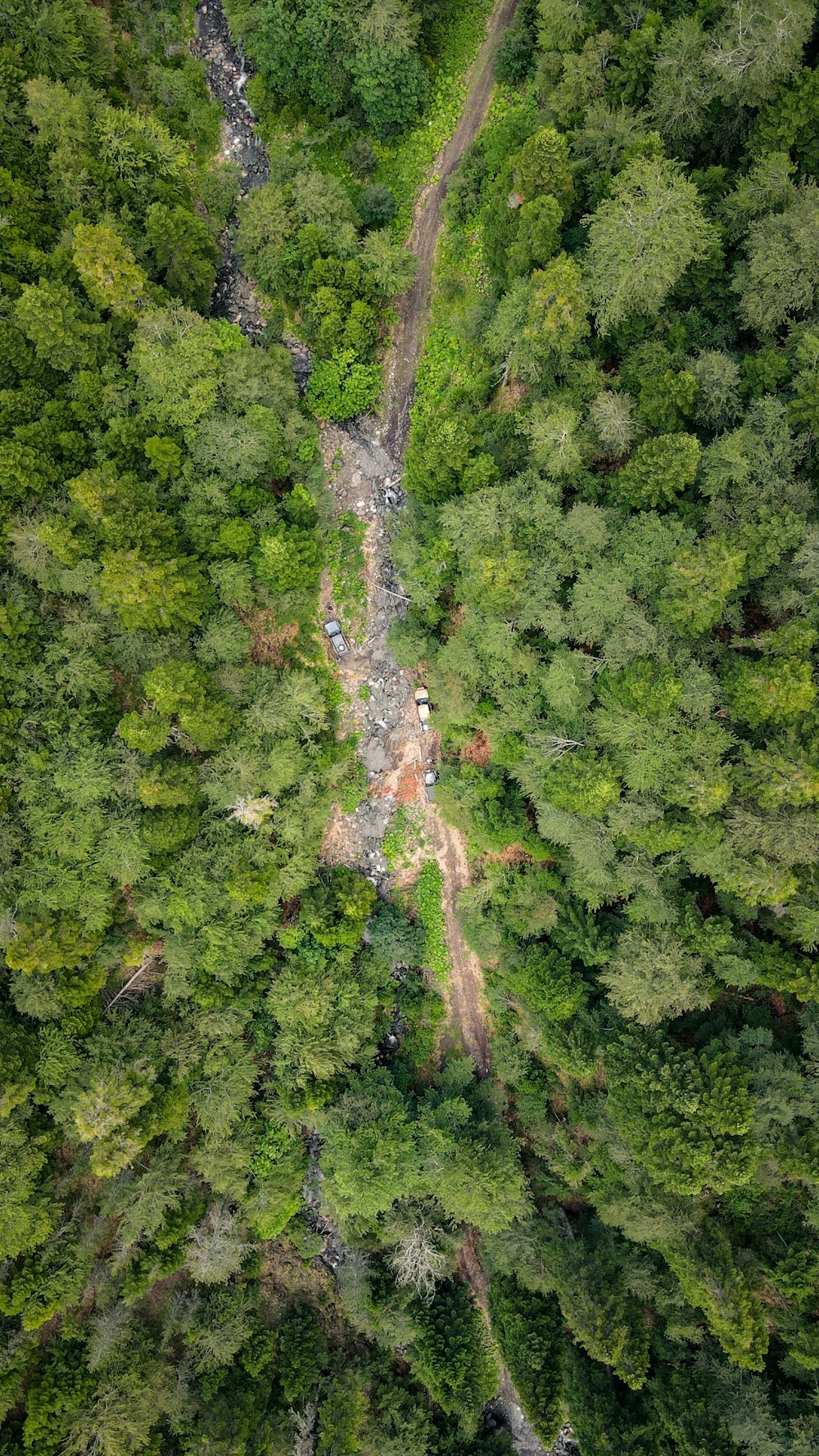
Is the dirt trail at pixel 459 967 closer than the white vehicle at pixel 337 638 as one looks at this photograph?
No

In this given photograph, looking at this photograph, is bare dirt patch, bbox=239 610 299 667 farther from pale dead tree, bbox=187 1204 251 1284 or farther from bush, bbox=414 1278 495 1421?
bush, bbox=414 1278 495 1421

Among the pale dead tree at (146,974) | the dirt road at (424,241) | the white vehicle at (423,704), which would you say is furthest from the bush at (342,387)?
the pale dead tree at (146,974)

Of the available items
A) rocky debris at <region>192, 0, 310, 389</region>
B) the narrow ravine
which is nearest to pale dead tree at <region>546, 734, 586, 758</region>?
the narrow ravine

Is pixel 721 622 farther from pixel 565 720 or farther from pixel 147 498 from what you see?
pixel 147 498

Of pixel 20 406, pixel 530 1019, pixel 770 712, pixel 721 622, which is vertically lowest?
pixel 530 1019

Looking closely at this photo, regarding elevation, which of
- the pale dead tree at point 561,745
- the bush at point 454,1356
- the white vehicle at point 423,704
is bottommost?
the bush at point 454,1356

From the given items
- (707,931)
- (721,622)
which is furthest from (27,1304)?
(721,622)

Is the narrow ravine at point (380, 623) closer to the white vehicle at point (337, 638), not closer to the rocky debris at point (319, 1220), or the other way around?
the rocky debris at point (319, 1220)
